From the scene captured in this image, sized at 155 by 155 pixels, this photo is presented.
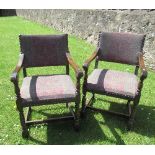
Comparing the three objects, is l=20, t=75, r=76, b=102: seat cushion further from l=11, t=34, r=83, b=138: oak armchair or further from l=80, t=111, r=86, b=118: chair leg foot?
l=80, t=111, r=86, b=118: chair leg foot

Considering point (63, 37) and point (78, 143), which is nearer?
point (78, 143)

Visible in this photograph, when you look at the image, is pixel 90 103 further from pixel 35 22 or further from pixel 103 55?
pixel 35 22

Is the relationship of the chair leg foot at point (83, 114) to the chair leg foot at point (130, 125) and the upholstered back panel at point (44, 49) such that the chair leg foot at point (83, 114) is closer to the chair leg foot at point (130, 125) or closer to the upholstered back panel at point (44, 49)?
the chair leg foot at point (130, 125)

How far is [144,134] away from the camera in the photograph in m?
4.11

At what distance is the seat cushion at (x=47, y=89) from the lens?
3582 mm

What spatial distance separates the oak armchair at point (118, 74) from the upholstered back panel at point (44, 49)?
51 centimetres

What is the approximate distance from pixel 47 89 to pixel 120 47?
1.52 meters

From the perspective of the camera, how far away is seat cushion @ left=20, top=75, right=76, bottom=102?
11.8 ft

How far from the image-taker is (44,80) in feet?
13.2

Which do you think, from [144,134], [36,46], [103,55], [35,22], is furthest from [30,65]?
[35,22]

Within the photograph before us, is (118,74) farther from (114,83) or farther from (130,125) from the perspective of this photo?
(130,125)

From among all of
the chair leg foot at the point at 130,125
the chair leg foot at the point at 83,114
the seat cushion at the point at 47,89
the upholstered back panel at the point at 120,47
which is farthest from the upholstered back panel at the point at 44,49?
the chair leg foot at the point at 130,125

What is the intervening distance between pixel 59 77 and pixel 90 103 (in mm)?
1049

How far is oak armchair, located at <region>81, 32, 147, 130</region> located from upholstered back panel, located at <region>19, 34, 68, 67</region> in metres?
0.51
